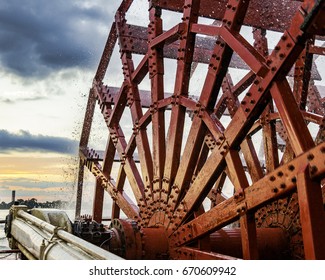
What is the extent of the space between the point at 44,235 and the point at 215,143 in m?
1.82

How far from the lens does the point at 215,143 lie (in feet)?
15.6

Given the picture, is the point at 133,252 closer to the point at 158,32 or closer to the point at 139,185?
the point at 139,185

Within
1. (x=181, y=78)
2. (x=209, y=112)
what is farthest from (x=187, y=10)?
(x=209, y=112)

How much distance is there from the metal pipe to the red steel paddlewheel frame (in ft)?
2.99

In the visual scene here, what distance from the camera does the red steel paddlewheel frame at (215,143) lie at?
11.6 ft

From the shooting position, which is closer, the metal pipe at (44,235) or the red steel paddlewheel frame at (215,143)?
the metal pipe at (44,235)

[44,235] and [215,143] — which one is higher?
[215,143]

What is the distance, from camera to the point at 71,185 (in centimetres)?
1027

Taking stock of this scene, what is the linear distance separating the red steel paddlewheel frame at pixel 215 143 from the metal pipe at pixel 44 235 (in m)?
0.91

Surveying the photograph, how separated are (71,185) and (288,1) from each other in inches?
227

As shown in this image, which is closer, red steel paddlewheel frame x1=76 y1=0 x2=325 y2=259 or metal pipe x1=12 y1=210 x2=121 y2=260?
metal pipe x1=12 y1=210 x2=121 y2=260

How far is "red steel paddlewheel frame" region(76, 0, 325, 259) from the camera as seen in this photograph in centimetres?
355

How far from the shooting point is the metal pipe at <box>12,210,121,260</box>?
3.02 meters

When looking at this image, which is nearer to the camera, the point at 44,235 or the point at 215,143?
the point at 44,235
